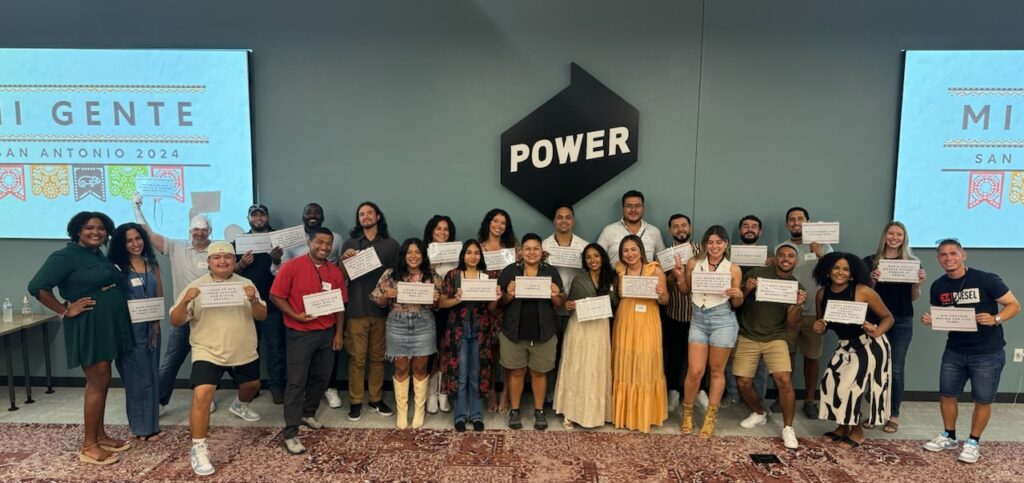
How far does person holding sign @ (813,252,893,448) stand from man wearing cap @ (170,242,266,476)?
3.76 m

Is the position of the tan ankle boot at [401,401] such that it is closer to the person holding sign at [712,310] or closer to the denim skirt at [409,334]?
the denim skirt at [409,334]

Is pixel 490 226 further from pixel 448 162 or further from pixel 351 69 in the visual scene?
pixel 351 69

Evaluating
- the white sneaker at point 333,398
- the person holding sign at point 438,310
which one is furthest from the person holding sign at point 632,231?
the white sneaker at point 333,398

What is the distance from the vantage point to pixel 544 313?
3500 mm

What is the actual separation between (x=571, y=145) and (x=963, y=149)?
3.40 meters

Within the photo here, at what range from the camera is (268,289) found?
3.98 metres

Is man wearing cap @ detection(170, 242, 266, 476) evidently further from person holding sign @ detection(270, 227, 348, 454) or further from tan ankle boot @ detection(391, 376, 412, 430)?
tan ankle boot @ detection(391, 376, 412, 430)

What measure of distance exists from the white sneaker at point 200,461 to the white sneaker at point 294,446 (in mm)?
445

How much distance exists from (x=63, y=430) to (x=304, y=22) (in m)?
3.74

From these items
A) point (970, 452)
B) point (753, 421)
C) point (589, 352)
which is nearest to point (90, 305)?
point (589, 352)

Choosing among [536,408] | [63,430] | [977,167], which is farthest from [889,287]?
[63,430]

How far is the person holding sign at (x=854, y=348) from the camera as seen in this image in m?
3.26

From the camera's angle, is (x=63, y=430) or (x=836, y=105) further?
(x=836, y=105)

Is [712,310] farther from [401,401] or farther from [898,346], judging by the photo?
[401,401]
